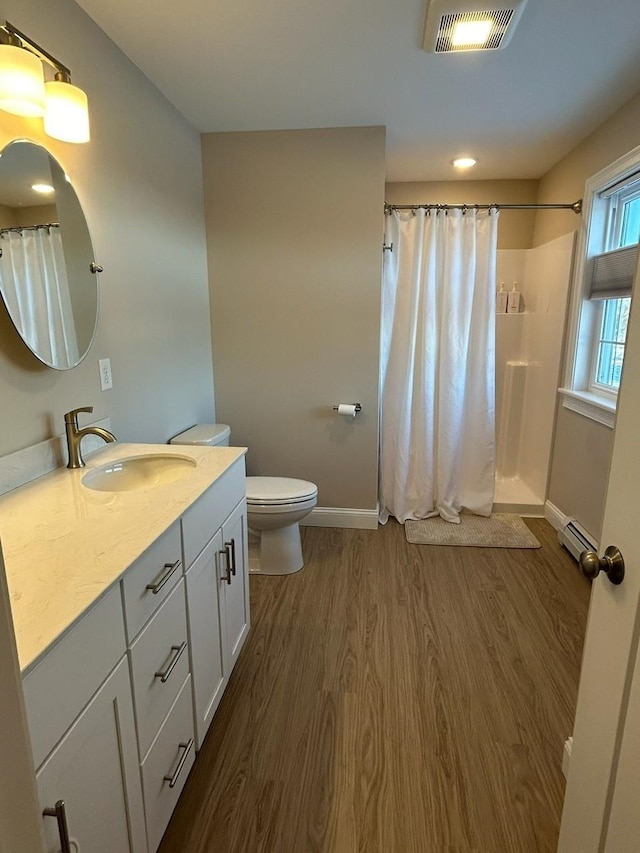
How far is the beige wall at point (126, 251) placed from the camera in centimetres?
141

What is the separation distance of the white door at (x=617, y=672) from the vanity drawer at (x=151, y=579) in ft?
2.96

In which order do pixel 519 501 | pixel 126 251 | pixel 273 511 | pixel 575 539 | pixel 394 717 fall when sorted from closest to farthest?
pixel 394 717 < pixel 126 251 < pixel 273 511 < pixel 575 539 < pixel 519 501

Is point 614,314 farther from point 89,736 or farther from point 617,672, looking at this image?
point 89,736

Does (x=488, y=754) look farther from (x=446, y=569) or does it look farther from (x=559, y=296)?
(x=559, y=296)

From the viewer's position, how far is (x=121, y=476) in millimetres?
1642

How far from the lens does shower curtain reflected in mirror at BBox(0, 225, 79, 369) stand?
4.32ft

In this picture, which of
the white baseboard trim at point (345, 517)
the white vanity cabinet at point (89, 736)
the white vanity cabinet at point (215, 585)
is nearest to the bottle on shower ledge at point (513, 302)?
the white baseboard trim at point (345, 517)

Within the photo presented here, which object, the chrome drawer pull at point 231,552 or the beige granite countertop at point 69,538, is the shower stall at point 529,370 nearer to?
the chrome drawer pull at point 231,552

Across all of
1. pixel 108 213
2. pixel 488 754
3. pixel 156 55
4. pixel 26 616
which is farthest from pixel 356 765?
pixel 156 55

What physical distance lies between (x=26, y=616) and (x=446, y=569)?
2.20m

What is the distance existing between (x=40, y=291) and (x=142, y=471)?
2.16ft

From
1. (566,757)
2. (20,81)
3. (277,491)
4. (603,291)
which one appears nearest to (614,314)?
(603,291)

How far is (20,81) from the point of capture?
47.9 inches

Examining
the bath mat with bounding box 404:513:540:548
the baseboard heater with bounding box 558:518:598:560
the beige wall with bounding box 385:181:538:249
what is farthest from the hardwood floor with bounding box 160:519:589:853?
the beige wall with bounding box 385:181:538:249
